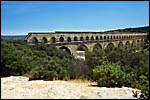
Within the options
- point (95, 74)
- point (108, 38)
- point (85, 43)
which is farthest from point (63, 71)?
point (108, 38)

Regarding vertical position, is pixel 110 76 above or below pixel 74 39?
below

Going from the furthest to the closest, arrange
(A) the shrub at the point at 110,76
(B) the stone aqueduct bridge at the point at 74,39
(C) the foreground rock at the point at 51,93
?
(B) the stone aqueduct bridge at the point at 74,39 < (A) the shrub at the point at 110,76 < (C) the foreground rock at the point at 51,93

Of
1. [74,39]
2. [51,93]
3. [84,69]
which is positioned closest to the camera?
[51,93]

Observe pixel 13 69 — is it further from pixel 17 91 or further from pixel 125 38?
pixel 125 38

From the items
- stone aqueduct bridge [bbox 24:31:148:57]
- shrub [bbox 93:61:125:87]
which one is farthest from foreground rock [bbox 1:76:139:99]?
stone aqueduct bridge [bbox 24:31:148:57]

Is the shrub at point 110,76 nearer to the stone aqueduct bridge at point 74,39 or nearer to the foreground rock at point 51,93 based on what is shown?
the foreground rock at point 51,93

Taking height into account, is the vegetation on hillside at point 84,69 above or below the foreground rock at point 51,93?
above

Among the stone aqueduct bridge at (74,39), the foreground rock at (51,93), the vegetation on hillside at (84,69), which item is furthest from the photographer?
the stone aqueduct bridge at (74,39)

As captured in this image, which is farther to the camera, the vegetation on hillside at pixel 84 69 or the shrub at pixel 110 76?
the vegetation on hillside at pixel 84 69

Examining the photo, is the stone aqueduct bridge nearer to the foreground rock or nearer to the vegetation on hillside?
the vegetation on hillside

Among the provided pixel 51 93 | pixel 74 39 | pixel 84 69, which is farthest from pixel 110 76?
pixel 74 39

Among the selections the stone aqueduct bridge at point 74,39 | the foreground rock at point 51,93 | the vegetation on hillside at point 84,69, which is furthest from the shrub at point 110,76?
the stone aqueduct bridge at point 74,39

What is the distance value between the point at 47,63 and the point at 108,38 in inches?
943

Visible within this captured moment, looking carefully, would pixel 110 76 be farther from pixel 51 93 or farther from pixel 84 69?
pixel 51 93
